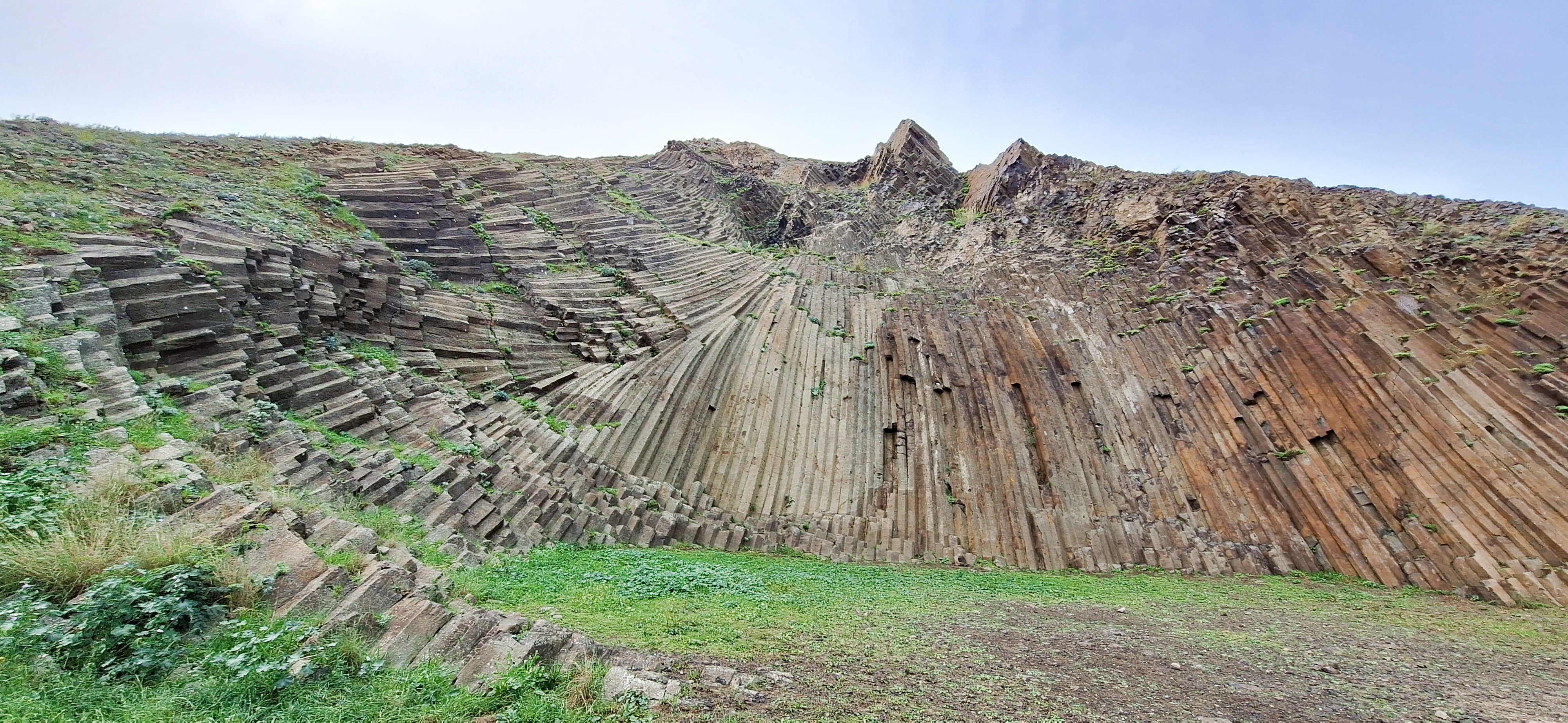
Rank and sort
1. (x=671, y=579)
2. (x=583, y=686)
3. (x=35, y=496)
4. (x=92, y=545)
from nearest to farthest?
(x=92, y=545)
(x=583, y=686)
(x=35, y=496)
(x=671, y=579)

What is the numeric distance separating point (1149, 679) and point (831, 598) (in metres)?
4.43

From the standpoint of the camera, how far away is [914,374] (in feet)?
60.4

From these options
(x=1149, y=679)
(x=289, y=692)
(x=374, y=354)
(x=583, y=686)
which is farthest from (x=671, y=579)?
(x=374, y=354)

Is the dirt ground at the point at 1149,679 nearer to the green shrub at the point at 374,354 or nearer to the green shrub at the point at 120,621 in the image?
the green shrub at the point at 120,621

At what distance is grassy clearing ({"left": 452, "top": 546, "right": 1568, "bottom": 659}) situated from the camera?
6.43 m

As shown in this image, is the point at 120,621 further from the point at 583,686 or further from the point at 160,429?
the point at 160,429

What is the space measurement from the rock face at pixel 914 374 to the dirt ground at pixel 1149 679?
3.59 meters

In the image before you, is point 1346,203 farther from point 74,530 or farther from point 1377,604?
point 74,530

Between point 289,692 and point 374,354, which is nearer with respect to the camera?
point 289,692

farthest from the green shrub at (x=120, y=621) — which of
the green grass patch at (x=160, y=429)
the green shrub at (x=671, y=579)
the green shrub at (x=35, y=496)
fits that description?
the green shrub at (x=671, y=579)

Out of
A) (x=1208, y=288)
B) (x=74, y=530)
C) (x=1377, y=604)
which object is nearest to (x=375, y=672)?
(x=74, y=530)

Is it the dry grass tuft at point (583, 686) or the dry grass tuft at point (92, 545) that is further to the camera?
the dry grass tuft at point (583, 686)

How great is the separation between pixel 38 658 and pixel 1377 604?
15974mm

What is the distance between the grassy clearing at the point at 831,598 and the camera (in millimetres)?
6434
